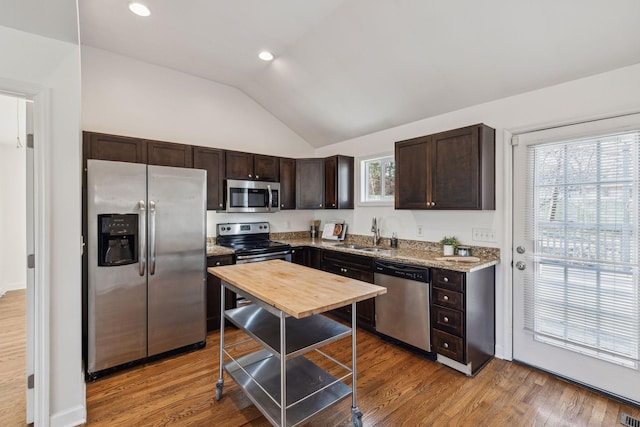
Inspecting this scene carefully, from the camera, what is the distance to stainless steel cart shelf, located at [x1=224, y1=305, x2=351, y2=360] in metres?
1.77

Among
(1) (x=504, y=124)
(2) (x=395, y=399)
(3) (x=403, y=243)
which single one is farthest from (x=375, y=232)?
(2) (x=395, y=399)

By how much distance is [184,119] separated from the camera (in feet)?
12.8

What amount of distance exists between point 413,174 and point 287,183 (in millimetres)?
1960

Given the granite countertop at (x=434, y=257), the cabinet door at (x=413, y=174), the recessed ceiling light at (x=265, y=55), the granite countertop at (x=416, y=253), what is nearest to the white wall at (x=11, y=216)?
the granite countertop at (x=416, y=253)

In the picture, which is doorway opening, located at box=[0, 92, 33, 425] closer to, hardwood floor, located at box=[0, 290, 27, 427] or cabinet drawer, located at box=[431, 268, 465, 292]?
hardwood floor, located at box=[0, 290, 27, 427]

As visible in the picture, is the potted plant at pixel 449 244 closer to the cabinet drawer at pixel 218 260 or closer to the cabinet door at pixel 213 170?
the cabinet drawer at pixel 218 260

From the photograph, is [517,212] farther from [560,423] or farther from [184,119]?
[184,119]

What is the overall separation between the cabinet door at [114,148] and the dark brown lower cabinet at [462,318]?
10.8 ft

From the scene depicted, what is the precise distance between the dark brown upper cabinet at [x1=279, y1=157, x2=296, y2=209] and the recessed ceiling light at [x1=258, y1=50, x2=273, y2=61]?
1.38 m

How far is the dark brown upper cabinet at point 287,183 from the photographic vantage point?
443 centimetres

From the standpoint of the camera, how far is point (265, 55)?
11.0ft

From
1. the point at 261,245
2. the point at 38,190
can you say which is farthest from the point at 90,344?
the point at 261,245

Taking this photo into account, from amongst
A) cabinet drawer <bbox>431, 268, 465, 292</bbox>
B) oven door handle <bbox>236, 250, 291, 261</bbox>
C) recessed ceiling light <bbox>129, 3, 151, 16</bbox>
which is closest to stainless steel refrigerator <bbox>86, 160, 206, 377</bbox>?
oven door handle <bbox>236, 250, 291, 261</bbox>

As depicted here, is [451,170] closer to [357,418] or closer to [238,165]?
[357,418]
